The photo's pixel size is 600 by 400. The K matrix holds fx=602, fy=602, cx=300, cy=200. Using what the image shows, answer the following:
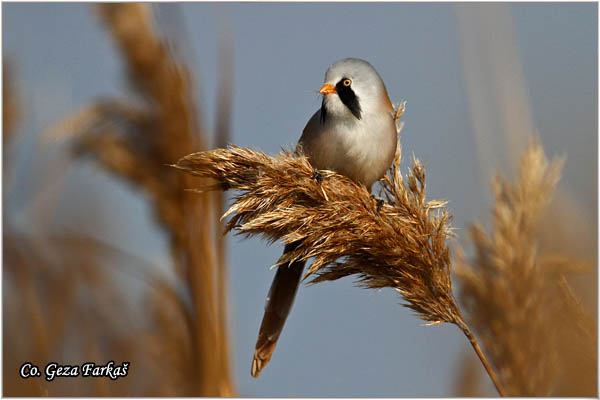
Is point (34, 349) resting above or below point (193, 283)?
below

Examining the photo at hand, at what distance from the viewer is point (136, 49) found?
9.99ft

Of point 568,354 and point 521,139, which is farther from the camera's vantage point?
point 521,139

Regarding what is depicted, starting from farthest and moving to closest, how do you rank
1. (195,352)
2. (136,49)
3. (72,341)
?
(72,341) < (136,49) < (195,352)

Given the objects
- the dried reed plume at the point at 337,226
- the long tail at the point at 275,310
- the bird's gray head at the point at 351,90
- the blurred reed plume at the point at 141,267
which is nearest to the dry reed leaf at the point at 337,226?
the dried reed plume at the point at 337,226

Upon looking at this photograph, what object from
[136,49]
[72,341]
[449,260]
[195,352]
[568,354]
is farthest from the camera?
[72,341]

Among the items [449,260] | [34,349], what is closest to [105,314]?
[34,349]

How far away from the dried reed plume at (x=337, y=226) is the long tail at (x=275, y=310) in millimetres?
321

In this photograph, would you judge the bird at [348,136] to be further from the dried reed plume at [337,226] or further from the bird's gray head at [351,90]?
the dried reed plume at [337,226]

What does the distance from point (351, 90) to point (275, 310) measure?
35.4 inches

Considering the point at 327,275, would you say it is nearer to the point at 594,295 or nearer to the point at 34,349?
the point at 594,295

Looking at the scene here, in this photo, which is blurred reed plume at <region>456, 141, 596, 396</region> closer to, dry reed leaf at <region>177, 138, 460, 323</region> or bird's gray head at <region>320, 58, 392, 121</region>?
dry reed leaf at <region>177, 138, 460, 323</region>

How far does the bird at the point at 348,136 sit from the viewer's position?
A: 230 centimetres

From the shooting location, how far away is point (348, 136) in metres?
2.34

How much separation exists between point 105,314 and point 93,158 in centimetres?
105
